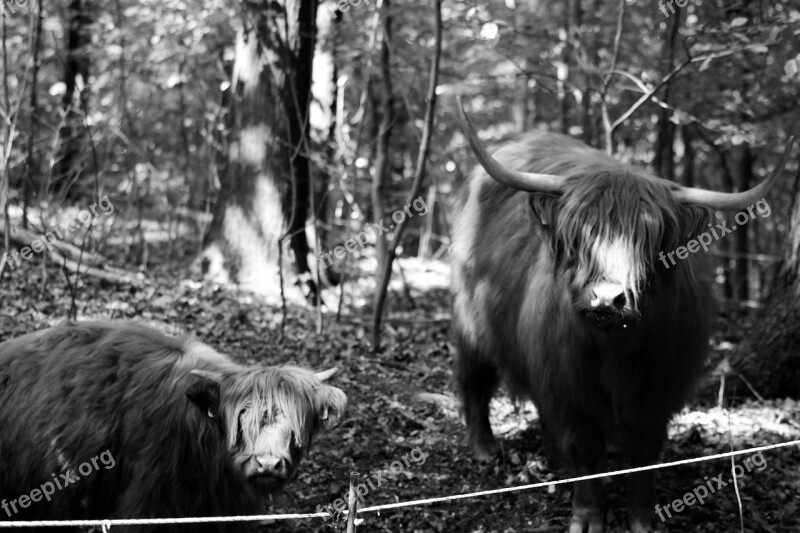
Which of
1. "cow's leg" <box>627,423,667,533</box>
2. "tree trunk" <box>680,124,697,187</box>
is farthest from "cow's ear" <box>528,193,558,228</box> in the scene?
"tree trunk" <box>680,124,697,187</box>

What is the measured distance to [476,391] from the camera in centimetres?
611

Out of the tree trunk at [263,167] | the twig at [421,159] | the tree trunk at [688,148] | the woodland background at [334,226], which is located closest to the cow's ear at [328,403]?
the woodland background at [334,226]

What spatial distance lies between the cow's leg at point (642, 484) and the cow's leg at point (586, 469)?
0.52ft

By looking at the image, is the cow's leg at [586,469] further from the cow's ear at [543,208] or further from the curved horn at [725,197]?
the curved horn at [725,197]

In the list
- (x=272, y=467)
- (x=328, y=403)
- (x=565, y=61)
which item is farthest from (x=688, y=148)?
(x=272, y=467)

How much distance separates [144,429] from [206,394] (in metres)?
0.41

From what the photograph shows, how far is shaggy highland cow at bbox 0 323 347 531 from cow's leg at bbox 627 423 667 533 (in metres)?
1.66

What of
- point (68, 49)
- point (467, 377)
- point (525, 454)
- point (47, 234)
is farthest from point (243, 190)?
point (68, 49)

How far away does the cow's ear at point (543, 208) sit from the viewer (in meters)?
4.59

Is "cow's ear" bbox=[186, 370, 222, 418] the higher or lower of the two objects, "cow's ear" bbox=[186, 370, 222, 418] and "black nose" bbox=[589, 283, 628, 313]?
the lower

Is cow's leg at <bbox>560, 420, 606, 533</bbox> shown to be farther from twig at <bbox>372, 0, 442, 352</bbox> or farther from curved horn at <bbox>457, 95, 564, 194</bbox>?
twig at <bbox>372, 0, 442, 352</bbox>

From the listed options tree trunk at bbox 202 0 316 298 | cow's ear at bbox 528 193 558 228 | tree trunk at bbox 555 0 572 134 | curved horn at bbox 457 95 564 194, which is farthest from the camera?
tree trunk at bbox 555 0 572 134

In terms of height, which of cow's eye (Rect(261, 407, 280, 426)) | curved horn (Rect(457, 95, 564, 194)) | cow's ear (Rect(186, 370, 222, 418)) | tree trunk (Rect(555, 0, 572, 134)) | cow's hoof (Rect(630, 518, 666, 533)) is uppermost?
tree trunk (Rect(555, 0, 572, 134))

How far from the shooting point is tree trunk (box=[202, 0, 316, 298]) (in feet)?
26.3
